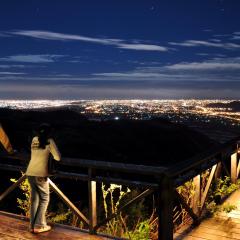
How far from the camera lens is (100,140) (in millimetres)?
56375

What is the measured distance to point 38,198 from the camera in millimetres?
5746

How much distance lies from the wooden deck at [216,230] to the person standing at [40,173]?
205cm

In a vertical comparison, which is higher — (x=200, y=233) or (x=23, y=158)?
(x=23, y=158)

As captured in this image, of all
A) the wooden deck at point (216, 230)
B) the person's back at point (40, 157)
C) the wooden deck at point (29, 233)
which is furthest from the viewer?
the wooden deck at point (216, 230)

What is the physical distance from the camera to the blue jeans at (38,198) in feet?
18.5

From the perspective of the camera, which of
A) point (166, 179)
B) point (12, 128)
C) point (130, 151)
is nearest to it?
point (166, 179)

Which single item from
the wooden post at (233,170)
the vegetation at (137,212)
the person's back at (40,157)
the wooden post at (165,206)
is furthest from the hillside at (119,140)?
the wooden post at (165,206)

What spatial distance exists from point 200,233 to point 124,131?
209 ft

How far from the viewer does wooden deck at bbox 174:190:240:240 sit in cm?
577

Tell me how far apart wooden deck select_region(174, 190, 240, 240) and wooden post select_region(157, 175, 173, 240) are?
918mm

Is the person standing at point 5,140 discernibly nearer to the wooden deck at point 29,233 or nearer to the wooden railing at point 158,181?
the wooden railing at point 158,181

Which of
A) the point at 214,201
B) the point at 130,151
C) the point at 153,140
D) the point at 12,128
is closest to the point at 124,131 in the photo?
the point at 153,140

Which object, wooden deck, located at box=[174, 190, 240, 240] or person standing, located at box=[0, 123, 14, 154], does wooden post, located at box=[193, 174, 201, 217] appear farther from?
person standing, located at box=[0, 123, 14, 154]

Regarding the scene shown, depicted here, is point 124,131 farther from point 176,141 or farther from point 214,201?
point 214,201
